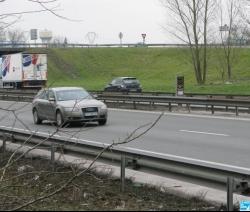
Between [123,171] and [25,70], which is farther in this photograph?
[25,70]

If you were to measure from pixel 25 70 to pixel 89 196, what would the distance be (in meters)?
47.9

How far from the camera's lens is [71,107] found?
69.2 ft

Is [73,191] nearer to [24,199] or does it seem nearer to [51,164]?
[24,199]

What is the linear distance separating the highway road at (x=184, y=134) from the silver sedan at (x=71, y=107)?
0.42 meters

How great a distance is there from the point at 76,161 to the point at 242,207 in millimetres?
4538

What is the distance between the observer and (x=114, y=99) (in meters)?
31.8

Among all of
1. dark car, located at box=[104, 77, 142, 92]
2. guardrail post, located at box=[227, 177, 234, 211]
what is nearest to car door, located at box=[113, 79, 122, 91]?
dark car, located at box=[104, 77, 142, 92]

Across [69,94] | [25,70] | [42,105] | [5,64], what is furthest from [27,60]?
[69,94]

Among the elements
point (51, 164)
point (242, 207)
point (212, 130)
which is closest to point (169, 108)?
point (212, 130)

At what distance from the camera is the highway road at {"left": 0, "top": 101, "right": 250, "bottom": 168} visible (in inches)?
515

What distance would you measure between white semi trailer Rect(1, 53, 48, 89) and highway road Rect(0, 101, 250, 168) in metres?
27.7

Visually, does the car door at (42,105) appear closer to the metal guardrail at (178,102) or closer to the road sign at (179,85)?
the metal guardrail at (178,102)

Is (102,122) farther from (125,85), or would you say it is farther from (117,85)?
(117,85)

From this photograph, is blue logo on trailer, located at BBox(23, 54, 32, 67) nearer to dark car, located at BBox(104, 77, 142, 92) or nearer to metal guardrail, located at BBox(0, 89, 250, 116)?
dark car, located at BBox(104, 77, 142, 92)
